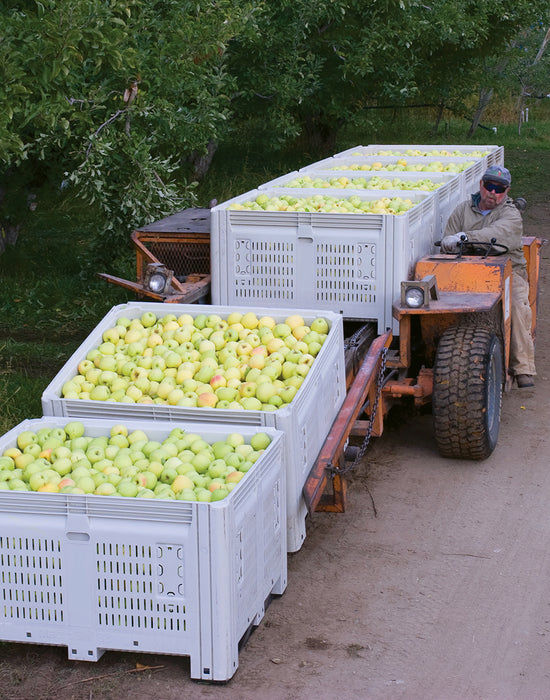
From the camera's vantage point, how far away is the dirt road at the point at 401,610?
180 inches

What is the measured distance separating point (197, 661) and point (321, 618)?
829 mm

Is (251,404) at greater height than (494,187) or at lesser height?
lesser

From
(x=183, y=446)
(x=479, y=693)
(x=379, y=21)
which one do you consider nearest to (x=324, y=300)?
(x=183, y=446)

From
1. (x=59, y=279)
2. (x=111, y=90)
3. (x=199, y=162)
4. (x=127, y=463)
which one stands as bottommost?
(x=59, y=279)

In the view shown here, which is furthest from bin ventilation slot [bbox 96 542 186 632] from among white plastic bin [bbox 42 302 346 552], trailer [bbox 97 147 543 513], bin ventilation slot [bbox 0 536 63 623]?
trailer [bbox 97 147 543 513]

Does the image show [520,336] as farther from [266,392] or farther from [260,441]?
[260,441]

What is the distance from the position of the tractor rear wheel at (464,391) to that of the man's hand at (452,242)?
0.72 meters

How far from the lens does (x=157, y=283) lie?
23.7 feet

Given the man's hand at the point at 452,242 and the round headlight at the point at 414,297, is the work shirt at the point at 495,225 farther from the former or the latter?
A: the round headlight at the point at 414,297

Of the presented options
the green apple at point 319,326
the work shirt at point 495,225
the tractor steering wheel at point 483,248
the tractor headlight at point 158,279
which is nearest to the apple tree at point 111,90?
the tractor headlight at point 158,279

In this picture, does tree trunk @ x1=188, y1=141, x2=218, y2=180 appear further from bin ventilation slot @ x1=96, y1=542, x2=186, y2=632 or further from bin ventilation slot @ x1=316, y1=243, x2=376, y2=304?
bin ventilation slot @ x1=96, y1=542, x2=186, y2=632

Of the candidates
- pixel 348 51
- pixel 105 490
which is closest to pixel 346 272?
pixel 105 490

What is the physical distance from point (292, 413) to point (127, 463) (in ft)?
2.84

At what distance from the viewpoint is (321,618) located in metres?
5.17
